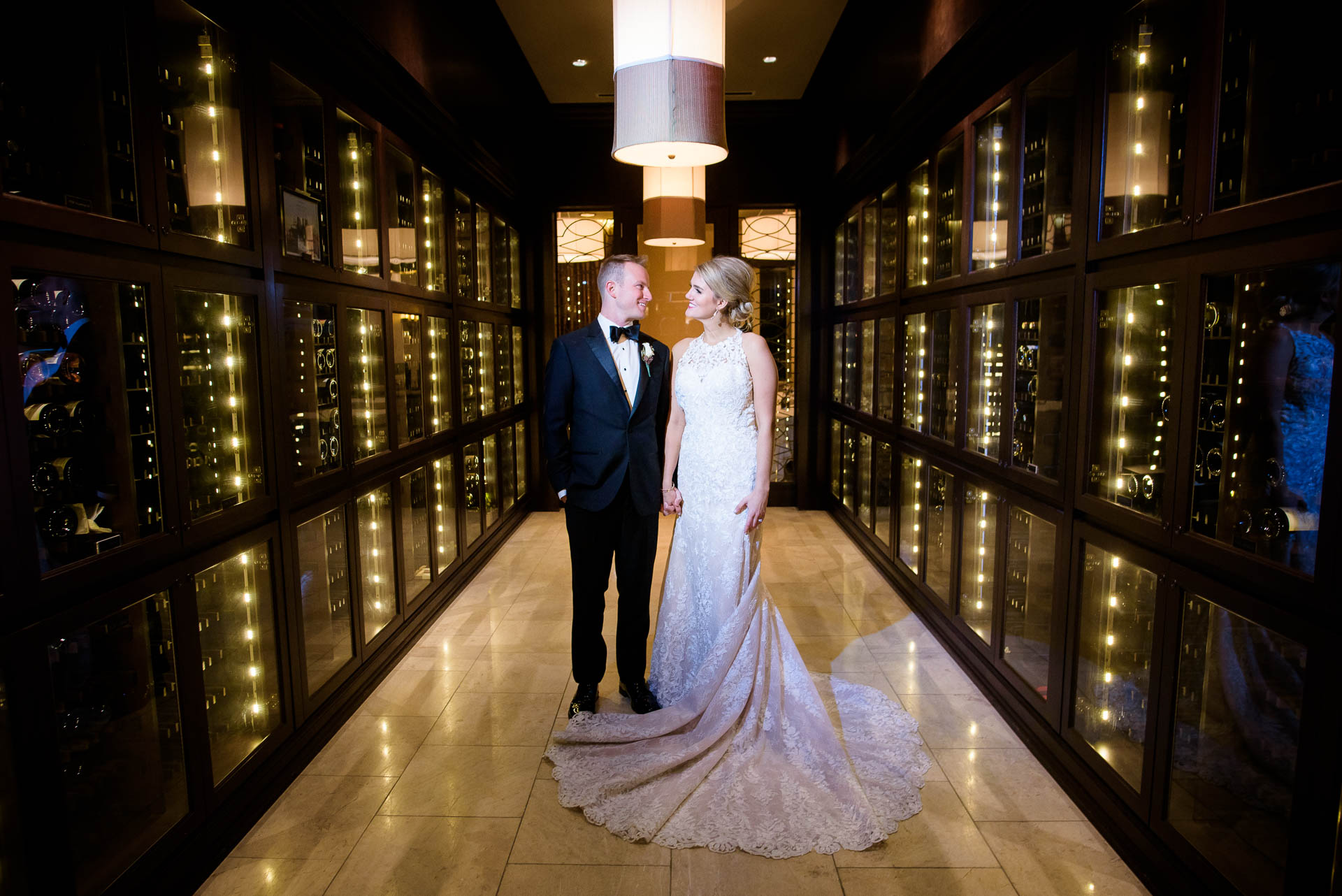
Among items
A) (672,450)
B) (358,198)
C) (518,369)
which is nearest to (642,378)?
(672,450)

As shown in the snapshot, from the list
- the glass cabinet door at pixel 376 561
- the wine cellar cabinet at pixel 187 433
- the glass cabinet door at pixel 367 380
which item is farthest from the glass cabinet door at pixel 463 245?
the glass cabinet door at pixel 376 561

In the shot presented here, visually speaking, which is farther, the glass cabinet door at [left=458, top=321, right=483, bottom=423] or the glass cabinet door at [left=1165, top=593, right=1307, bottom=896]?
the glass cabinet door at [left=458, top=321, right=483, bottom=423]

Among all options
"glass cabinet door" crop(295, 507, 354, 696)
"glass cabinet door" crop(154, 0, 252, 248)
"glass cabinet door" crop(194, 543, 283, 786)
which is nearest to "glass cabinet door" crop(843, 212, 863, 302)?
"glass cabinet door" crop(295, 507, 354, 696)

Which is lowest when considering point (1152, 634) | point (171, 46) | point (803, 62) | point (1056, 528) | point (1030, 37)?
point (1152, 634)

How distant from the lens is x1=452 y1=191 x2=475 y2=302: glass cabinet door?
5.03 m

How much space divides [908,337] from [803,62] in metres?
2.71

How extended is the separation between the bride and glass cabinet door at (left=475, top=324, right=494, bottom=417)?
2922mm

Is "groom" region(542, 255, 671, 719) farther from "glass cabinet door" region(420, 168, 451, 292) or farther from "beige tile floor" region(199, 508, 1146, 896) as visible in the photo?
"glass cabinet door" region(420, 168, 451, 292)

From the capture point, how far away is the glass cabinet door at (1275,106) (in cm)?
165

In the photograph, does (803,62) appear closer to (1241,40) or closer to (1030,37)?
(1030,37)

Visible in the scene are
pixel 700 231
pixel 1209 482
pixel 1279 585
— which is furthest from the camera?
pixel 700 231

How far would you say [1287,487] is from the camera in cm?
178

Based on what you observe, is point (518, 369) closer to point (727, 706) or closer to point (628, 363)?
point (628, 363)

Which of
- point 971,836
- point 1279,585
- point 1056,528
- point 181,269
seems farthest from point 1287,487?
point 181,269
